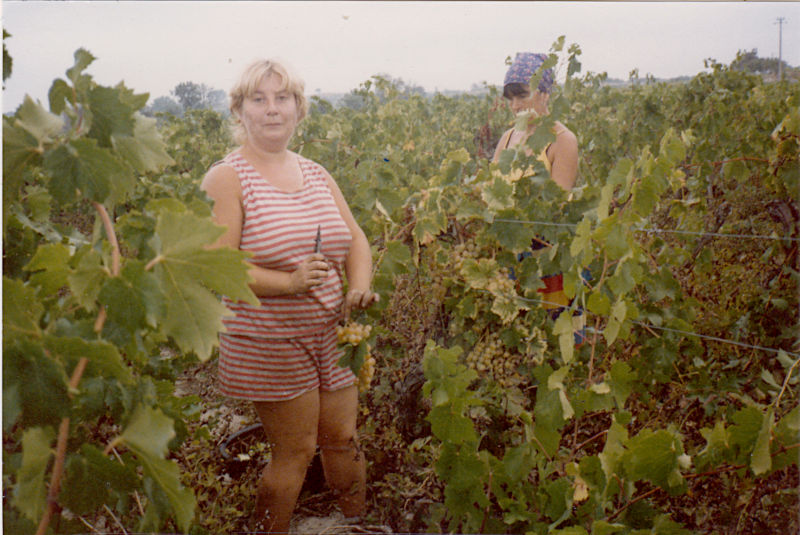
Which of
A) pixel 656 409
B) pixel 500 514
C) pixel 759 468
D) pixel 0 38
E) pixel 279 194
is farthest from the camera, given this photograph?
pixel 656 409

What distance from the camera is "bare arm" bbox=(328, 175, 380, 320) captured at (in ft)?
6.67

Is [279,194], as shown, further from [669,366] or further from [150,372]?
[669,366]

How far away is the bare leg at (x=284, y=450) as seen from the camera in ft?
6.45

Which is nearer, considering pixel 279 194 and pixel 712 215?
pixel 279 194

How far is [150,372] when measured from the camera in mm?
2004

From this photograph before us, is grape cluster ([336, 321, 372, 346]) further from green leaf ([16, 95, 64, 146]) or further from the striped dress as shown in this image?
green leaf ([16, 95, 64, 146])

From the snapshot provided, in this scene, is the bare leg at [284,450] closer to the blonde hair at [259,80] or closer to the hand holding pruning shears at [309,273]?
the hand holding pruning shears at [309,273]

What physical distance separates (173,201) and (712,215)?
15.7 feet

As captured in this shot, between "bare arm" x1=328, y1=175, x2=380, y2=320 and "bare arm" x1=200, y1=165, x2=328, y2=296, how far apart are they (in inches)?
8.4

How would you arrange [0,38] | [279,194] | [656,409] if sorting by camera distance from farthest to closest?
[656,409] → [279,194] → [0,38]

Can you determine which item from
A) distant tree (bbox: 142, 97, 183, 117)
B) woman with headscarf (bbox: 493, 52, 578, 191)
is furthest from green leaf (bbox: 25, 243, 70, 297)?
woman with headscarf (bbox: 493, 52, 578, 191)

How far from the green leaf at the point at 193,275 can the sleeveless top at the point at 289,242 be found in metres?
0.78

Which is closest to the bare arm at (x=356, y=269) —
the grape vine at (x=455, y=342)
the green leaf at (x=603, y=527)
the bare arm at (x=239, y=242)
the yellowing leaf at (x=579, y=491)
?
the grape vine at (x=455, y=342)

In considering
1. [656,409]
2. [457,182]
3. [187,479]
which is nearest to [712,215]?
[656,409]
